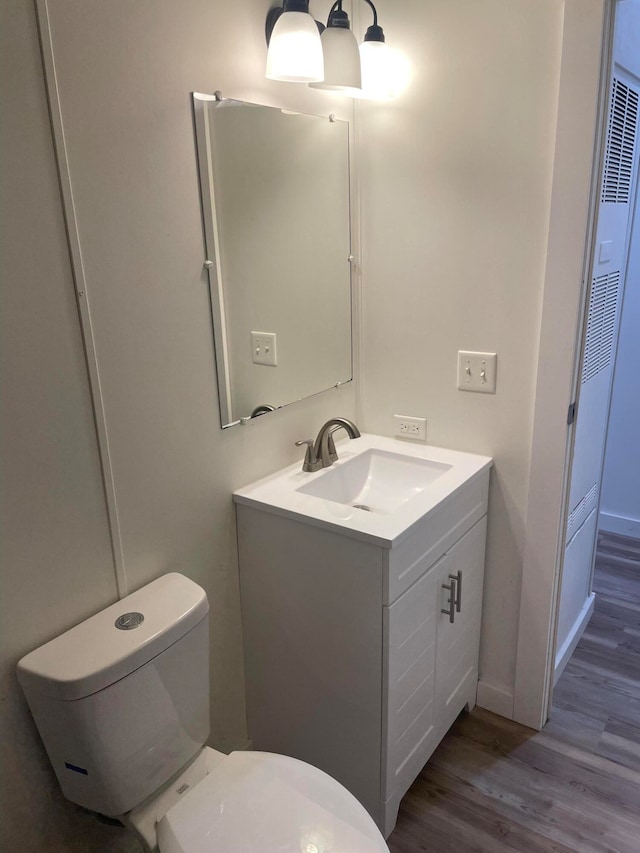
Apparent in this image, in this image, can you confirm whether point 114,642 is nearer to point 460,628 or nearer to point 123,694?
point 123,694

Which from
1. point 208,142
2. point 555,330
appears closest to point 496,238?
point 555,330

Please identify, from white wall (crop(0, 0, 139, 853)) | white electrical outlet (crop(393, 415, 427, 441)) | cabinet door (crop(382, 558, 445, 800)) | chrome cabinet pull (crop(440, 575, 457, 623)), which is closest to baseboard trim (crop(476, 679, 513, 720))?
cabinet door (crop(382, 558, 445, 800))

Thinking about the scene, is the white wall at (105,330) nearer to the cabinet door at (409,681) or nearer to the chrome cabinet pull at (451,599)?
the cabinet door at (409,681)

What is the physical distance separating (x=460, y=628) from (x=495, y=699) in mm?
376

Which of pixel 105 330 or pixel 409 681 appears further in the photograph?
pixel 409 681

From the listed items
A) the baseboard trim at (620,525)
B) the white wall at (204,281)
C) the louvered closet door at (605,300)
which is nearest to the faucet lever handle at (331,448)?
the white wall at (204,281)

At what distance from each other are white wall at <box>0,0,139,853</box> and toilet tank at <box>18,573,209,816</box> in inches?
2.4

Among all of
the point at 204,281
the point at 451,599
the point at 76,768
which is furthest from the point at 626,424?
the point at 76,768

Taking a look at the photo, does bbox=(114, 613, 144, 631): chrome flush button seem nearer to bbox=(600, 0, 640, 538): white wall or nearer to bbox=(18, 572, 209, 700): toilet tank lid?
bbox=(18, 572, 209, 700): toilet tank lid

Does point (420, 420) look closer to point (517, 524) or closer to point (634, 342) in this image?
point (517, 524)

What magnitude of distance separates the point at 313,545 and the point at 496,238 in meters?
0.97

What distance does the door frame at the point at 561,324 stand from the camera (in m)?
1.45

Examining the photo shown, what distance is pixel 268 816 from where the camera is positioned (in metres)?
1.16

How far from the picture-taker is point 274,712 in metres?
1.71
